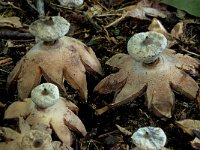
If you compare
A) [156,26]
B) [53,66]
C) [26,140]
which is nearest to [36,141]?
[26,140]

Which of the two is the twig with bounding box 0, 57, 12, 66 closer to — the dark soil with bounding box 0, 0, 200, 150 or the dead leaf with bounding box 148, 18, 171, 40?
the dark soil with bounding box 0, 0, 200, 150

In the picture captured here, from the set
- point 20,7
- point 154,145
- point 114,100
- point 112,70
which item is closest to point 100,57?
point 112,70

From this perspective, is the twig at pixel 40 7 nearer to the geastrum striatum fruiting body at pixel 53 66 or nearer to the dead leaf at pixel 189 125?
the geastrum striatum fruiting body at pixel 53 66

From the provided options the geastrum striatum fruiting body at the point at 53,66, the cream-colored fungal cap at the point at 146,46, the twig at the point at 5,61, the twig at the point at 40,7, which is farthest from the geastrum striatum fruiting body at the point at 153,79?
the twig at the point at 40,7

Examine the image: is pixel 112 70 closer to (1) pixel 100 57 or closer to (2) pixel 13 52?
(1) pixel 100 57

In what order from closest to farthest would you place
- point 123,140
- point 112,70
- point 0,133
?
point 0,133, point 123,140, point 112,70

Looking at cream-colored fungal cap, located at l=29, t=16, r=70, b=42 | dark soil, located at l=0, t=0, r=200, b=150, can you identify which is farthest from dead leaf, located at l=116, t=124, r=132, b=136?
cream-colored fungal cap, located at l=29, t=16, r=70, b=42
